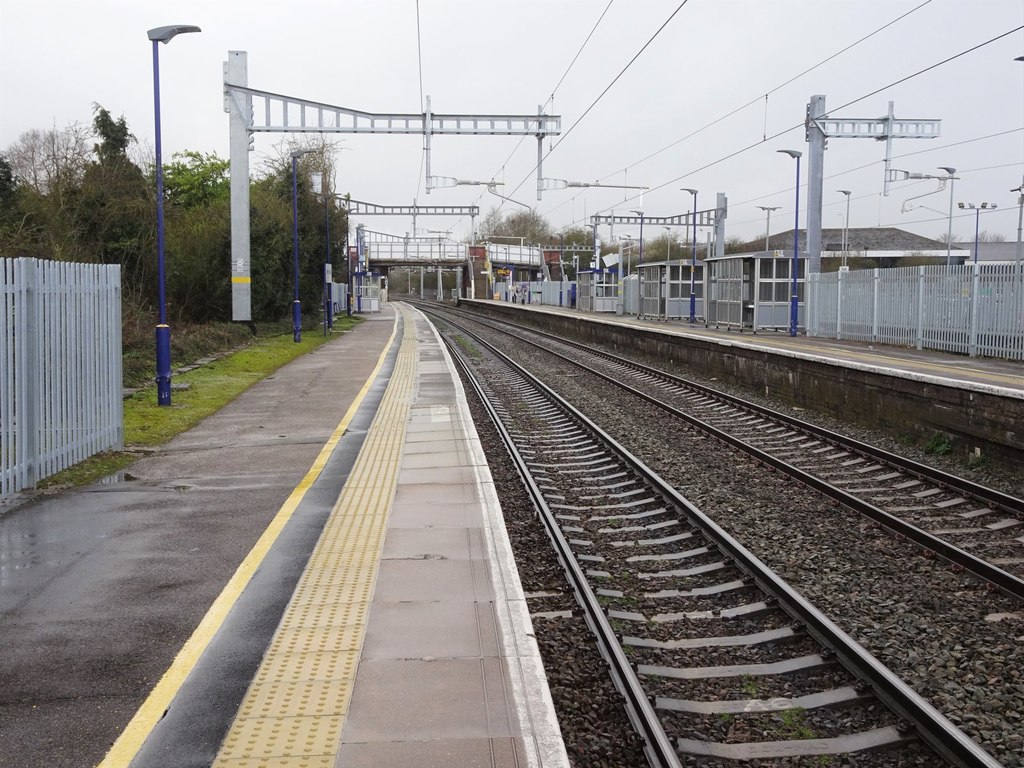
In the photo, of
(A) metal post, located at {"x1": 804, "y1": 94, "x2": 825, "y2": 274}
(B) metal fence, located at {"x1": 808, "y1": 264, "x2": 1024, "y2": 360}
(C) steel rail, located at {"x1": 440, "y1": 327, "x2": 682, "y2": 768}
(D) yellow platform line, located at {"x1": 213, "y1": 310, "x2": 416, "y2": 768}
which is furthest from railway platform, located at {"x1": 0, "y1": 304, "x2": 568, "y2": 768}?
(A) metal post, located at {"x1": 804, "y1": 94, "x2": 825, "y2": 274}

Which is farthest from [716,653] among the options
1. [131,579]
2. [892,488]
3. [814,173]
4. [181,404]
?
[814,173]

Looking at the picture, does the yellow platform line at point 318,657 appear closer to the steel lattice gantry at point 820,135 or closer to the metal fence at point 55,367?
the metal fence at point 55,367

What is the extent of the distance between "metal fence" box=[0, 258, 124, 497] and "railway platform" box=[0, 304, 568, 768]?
0.63m

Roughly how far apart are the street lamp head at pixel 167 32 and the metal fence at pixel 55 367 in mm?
5472

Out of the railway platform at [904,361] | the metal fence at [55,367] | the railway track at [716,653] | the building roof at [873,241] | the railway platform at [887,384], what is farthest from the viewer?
the building roof at [873,241]

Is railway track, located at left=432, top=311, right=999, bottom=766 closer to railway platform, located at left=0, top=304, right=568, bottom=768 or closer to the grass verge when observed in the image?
railway platform, located at left=0, top=304, right=568, bottom=768

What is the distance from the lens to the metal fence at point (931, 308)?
22.7 m

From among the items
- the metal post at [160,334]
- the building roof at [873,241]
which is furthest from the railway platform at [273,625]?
the building roof at [873,241]

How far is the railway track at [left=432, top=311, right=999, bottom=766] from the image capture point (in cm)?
443

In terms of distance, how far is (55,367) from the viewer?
9469 millimetres

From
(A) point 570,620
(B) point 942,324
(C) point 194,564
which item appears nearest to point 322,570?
(C) point 194,564

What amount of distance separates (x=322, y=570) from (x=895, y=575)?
13.0 feet

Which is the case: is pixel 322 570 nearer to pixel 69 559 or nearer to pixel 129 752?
pixel 69 559

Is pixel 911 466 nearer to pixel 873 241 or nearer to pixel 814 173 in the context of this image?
pixel 814 173
